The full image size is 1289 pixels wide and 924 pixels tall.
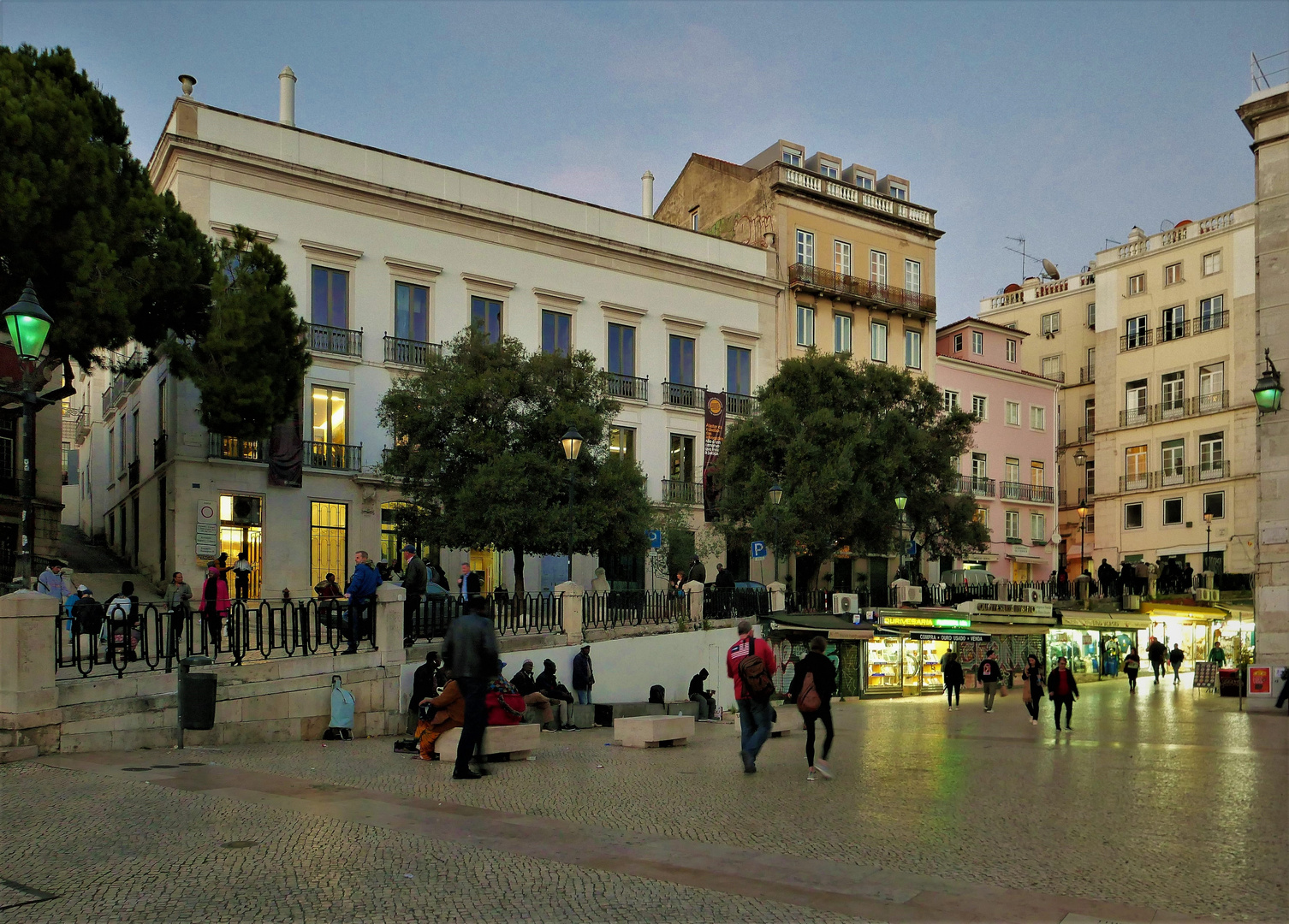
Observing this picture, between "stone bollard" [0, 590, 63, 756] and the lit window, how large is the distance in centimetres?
3309

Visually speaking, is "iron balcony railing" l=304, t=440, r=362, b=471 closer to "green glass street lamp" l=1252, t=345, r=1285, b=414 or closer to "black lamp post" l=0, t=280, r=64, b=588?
"black lamp post" l=0, t=280, r=64, b=588

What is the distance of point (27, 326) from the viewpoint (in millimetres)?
12195

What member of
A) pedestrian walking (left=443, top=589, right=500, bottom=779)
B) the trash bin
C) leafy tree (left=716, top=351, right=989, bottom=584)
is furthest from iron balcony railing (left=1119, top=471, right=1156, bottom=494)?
the trash bin

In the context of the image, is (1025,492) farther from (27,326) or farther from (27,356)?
(27,326)

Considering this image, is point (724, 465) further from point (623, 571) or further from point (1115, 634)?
point (1115, 634)

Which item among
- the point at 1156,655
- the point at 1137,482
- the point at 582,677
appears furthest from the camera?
the point at 1137,482

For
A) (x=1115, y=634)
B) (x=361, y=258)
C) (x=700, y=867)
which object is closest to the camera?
(x=700, y=867)

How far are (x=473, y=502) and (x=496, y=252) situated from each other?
10.7 meters

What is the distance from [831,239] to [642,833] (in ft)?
124

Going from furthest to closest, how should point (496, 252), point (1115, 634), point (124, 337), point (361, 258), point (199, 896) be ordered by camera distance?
point (1115, 634), point (496, 252), point (361, 258), point (124, 337), point (199, 896)

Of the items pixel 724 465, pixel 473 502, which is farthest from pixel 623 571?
pixel 473 502

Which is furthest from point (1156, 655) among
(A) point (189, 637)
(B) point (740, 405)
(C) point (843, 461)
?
(A) point (189, 637)

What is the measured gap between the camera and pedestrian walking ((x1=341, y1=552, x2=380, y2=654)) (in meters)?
16.8

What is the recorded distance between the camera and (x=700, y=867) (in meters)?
7.41
